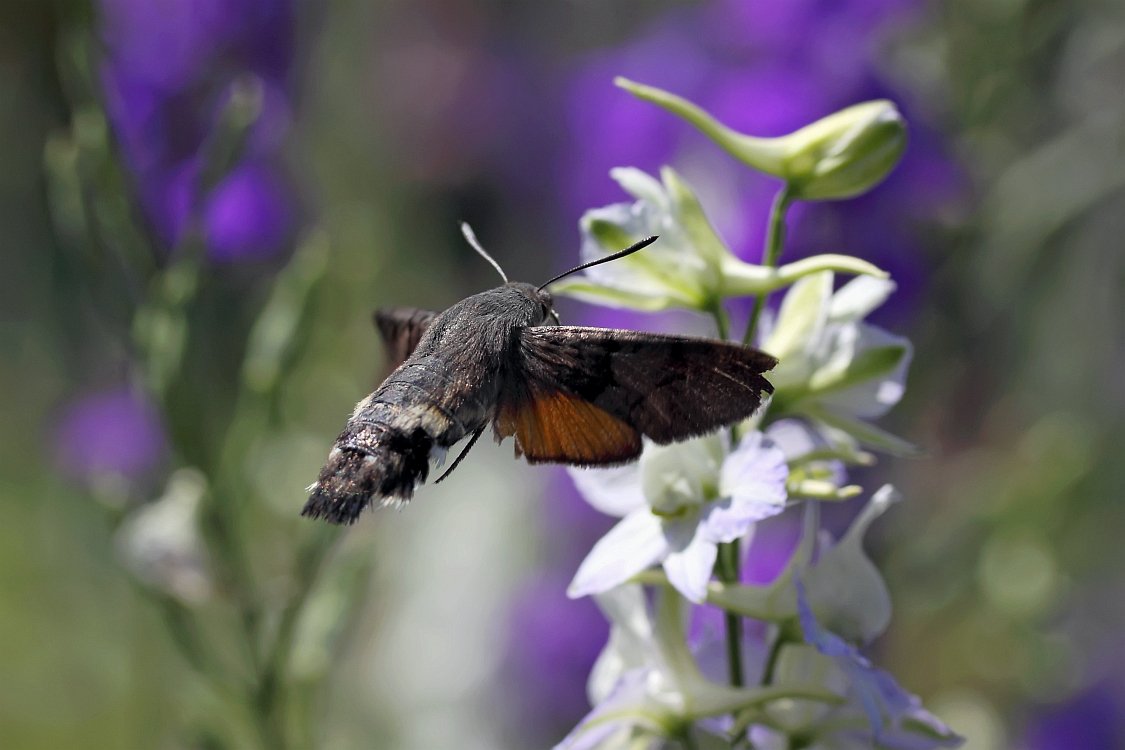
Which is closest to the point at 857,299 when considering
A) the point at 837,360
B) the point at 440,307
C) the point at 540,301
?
the point at 837,360

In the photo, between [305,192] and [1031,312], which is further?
[305,192]

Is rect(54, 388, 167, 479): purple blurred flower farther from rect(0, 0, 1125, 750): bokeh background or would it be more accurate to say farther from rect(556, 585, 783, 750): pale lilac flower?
rect(556, 585, 783, 750): pale lilac flower

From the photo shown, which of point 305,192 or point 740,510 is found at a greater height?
point 305,192

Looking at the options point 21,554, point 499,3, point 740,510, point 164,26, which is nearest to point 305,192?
point 164,26

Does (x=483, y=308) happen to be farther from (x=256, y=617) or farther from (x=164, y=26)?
(x=164, y=26)

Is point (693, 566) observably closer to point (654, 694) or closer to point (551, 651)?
point (654, 694)

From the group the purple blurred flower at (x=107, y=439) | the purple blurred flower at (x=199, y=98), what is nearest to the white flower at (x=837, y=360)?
the purple blurred flower at (x=199, y=98)

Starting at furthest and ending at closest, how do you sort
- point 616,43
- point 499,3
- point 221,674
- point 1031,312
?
1. point 499,3
2. point 616,43
3. point 1031,312
4. point 221,674
